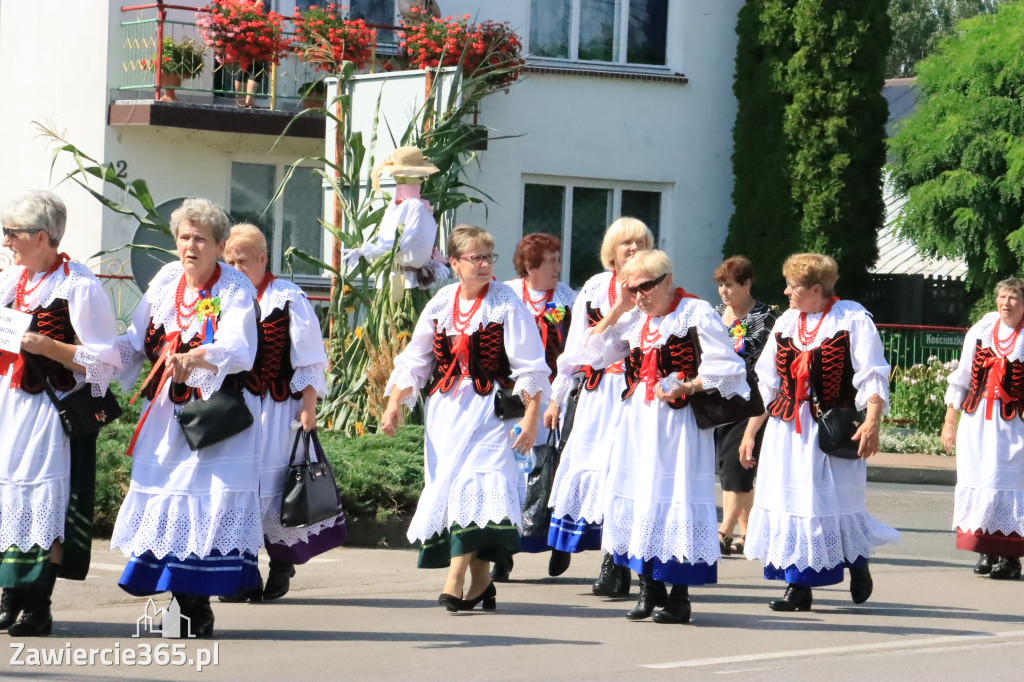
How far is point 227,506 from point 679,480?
91.4 inches

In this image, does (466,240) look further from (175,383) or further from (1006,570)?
(1006,570)

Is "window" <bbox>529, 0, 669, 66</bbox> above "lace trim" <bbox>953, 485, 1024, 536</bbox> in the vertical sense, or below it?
above

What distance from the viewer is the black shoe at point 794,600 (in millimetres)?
9195

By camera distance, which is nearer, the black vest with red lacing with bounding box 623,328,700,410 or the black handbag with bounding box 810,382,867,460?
the black vest with red lacing with bounding box 623,328,700,410

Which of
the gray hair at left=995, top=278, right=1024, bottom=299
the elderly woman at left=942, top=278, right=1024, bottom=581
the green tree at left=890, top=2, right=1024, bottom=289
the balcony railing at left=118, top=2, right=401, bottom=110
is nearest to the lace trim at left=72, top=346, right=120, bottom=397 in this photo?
the elderly woman at left=942, top=278, right=1024, bottom=581

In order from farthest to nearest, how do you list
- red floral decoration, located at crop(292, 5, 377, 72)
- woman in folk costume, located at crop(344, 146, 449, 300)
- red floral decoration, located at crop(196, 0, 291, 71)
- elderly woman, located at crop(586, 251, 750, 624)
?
red floral decoration, located at crop(196, 0, 291, 71), red floral decoration, located at crop(292, 5, 377, 72), woman in folk costume, located at crop(344, 146, 449, 300), elderly woman, located at crop(586, 251, 750, 624)

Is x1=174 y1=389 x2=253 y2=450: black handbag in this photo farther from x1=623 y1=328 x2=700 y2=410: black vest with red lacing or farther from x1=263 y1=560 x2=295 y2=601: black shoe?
x1=623 y1=328 x2=700 y2=410: black vest with red lacing

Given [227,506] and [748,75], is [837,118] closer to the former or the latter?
[748,75]

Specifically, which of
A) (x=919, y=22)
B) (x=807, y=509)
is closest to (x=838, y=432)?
(x=807, y=509)

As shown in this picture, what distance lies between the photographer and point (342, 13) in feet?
68.9

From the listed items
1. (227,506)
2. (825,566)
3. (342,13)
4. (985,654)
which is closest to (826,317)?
(825,566)

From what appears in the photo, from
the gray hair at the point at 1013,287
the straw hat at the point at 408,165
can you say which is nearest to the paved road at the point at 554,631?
the gray hair at the point at 1013,287

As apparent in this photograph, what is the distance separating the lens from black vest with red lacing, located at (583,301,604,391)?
9.64 meters

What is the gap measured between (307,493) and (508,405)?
108 centimetres
